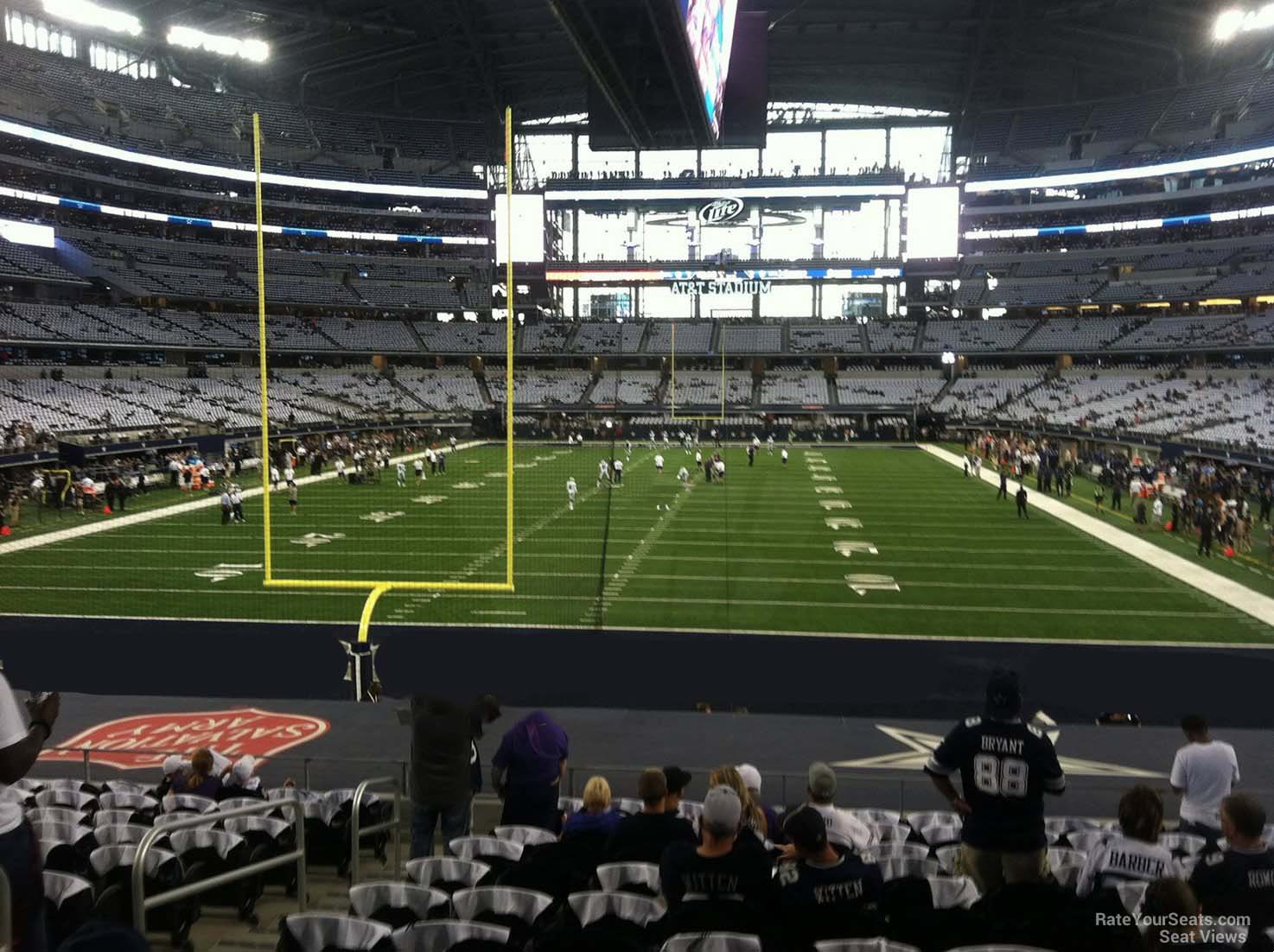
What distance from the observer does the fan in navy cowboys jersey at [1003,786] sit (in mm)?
3879

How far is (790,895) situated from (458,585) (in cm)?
628

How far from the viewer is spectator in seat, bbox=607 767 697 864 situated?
4.07m

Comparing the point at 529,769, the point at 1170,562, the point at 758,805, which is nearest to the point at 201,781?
the point at 529,769

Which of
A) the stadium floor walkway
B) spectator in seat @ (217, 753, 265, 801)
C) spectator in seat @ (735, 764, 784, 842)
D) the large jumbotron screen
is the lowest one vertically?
the stadium floor walkway

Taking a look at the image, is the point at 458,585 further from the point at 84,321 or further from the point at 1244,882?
the point at 84,321

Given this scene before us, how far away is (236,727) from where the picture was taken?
29.9 ft

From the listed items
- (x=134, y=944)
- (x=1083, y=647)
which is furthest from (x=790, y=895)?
(x=1083, y=647)

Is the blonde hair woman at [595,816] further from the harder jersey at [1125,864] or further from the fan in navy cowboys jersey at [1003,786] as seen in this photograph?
the harder jersey at [1125,864]

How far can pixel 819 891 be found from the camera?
3250 mm

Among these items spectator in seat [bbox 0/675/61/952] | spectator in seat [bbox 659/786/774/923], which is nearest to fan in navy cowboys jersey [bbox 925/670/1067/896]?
spectator in seat [bbox 659/786/774/923]

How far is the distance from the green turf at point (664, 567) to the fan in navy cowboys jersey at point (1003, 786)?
5.92m

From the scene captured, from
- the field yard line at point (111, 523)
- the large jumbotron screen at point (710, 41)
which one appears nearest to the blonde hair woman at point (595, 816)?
the large jumbotron screen at point (710, 41)

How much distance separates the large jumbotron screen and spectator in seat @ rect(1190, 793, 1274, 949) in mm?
6407

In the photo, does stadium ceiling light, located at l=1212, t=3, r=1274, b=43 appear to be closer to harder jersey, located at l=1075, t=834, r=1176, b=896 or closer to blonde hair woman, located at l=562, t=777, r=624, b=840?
harder jersey, located at l=1075, t=834, r=1176, b=896
